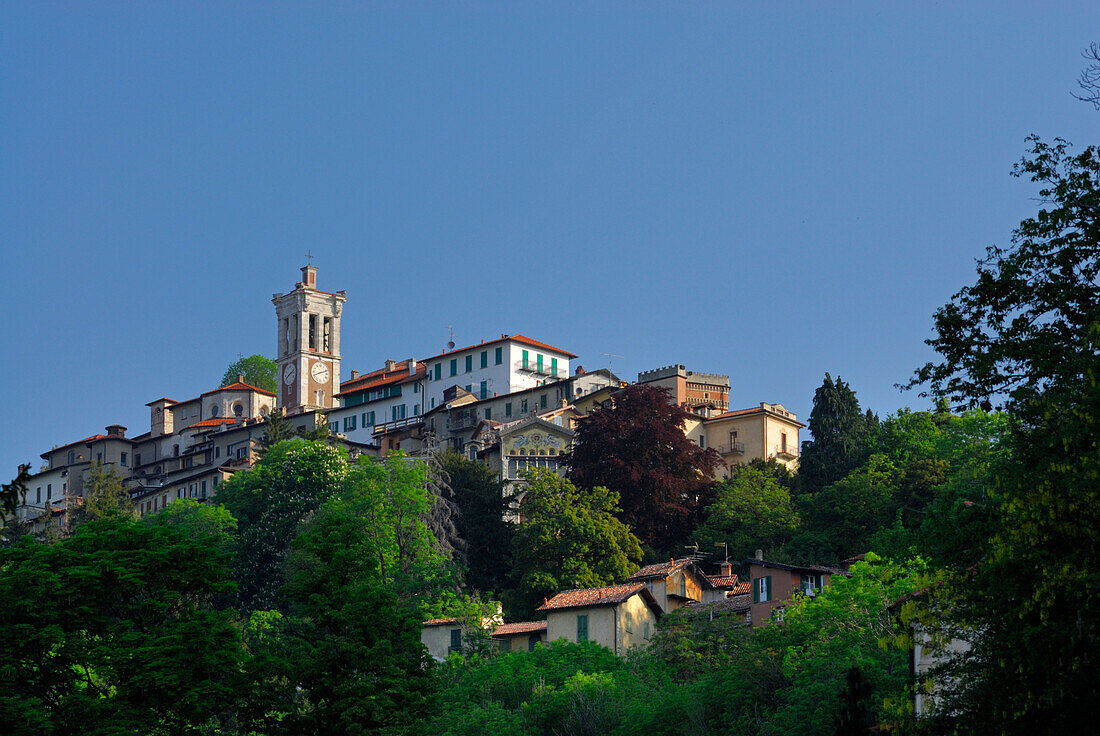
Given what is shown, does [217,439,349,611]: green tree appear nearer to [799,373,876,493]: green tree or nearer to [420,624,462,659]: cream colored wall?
[420,624,462,659]: cream colored wall

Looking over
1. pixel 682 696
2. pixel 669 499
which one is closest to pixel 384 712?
pixel 682 696

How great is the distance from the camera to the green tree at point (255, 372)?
494ft

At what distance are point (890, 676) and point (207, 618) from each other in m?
18.0

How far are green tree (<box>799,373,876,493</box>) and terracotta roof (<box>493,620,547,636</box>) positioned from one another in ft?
81.2

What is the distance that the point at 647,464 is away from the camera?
79.9 m

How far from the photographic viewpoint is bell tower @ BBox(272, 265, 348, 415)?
129 meters

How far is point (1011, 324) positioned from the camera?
23.6 m

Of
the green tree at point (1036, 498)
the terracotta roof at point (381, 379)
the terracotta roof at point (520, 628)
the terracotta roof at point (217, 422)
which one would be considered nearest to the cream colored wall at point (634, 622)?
the terracotta roof at point (520, 628)

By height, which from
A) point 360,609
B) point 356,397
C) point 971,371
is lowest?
point 360,609

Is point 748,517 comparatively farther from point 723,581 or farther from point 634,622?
point 634,622

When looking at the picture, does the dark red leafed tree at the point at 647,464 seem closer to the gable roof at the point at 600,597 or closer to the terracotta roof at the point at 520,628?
the terracotta roof at the point at 520,628

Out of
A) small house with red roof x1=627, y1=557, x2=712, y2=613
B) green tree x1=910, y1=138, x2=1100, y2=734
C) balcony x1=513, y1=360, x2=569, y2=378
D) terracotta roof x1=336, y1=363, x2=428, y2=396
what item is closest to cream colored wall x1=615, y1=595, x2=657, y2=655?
small house with red roof x1=627, y1=557, x2=712, y2=613

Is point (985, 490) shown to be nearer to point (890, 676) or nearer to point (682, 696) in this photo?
point (890, 676)

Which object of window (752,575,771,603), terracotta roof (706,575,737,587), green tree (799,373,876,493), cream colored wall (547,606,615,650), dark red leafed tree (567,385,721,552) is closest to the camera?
window (752,575,771,603)
